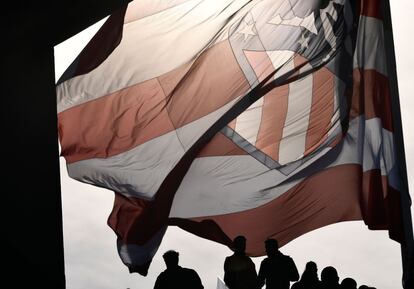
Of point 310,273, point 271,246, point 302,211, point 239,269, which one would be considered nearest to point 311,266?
point 310,273

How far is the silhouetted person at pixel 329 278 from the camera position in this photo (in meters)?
14.3

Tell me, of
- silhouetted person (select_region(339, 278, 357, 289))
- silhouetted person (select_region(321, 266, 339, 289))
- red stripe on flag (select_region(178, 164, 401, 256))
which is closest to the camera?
silhouetted person (select_region(339, 278, 357, 289))

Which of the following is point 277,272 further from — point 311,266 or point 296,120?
point 296,120

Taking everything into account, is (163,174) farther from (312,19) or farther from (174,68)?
(312,19)

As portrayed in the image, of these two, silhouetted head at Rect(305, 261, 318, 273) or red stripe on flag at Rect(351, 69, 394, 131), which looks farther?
red stripe on flag at Rect(351, 69, 394, 131)

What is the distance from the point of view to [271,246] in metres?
15.1

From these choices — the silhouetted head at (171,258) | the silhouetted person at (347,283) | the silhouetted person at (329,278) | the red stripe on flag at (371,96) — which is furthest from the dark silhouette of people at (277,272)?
the red stripe on flag at (371,96)

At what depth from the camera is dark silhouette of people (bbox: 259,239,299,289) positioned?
48.9 feet

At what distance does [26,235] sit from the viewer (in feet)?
56.5

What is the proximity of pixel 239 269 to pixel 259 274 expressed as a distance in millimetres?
299

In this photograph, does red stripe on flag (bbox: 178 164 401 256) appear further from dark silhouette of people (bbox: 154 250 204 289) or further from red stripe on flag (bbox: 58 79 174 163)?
dark silhouette of people (bbox: 154 250 204 289)

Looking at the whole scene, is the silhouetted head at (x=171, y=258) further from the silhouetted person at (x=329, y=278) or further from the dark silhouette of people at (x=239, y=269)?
the silhouetted person at (x=329, y=278)

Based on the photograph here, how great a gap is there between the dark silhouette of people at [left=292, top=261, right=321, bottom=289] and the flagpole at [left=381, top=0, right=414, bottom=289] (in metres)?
0.92

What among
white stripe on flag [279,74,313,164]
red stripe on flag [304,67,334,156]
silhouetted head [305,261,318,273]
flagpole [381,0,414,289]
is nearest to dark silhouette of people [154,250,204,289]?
silhouetted head [305,261,318,273]
